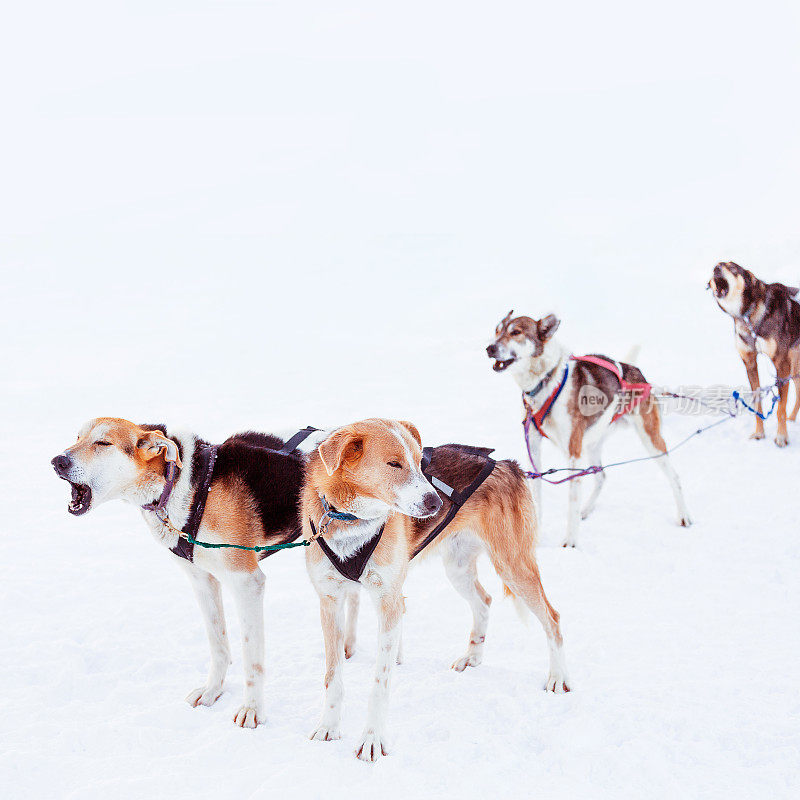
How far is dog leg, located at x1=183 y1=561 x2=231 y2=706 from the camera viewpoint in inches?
120

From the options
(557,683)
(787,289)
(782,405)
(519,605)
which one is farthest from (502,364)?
(787,289)

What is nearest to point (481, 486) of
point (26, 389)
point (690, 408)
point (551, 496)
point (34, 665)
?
point (34, 665)

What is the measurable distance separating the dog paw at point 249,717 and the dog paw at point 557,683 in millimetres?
1366

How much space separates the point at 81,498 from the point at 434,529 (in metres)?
1.49

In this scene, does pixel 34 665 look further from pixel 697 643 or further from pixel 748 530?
pixel 748 530

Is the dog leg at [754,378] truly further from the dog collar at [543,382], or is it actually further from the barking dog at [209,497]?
the barking dog at [209,497]

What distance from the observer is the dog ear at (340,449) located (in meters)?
2.44

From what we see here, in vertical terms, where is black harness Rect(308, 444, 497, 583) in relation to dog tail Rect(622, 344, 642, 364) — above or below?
below

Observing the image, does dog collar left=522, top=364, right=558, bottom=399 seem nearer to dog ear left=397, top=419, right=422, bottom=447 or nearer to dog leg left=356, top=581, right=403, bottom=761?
dog ear left=397, top=419, right=422, bottom=447

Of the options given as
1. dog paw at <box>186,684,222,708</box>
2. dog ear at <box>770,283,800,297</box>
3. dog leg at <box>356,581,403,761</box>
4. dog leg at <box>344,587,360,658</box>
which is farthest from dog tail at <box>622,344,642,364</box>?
dog paw at <box>186,684,222,708</box>

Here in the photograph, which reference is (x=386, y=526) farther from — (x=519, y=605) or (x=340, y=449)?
(x=519, y=605)

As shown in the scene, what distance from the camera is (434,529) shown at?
2.90m

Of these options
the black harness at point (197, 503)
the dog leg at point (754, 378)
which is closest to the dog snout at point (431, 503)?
the black harness at point (197, 503)

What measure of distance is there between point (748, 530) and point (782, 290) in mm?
3002
